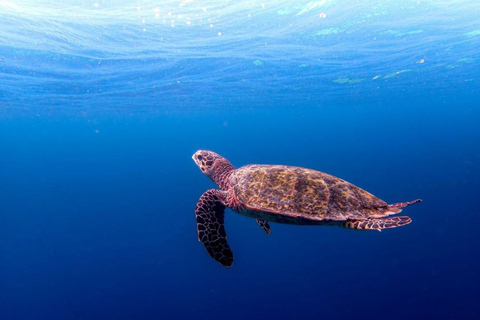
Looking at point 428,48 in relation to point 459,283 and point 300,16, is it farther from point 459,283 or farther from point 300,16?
point 459,283

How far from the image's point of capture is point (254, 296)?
1433 cm

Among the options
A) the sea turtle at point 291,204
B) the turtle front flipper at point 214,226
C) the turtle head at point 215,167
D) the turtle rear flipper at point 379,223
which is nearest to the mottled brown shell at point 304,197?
the sea turtle at point 291,204

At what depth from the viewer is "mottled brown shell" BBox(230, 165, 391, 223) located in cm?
466

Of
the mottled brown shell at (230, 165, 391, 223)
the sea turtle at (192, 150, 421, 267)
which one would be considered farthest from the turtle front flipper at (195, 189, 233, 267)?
the mottled brown shell at (230, 165, 391, 223)

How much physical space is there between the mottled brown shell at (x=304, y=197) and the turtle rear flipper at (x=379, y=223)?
125mm

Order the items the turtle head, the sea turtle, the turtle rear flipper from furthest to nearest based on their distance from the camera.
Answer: the turtle head, the sea turtle, the turtle rear flipper

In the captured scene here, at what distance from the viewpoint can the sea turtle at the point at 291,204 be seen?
461 cm

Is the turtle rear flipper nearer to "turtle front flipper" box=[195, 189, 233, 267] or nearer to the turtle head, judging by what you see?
"turtle front flipper" box=[195, 189, 233, 267]

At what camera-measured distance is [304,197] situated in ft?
16.1

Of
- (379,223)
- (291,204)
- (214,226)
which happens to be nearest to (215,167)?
(214,226)

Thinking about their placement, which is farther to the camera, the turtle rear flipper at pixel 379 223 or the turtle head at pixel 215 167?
the turtle head at pixel 215 167

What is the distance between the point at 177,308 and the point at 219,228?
12111 millimetres

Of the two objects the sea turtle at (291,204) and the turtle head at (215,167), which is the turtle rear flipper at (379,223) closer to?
the sea turtle at (291,204)

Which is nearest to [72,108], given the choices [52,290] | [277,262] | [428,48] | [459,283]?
[52,290]
